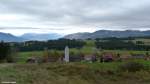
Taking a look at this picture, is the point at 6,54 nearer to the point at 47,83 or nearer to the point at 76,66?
the point at 76,66

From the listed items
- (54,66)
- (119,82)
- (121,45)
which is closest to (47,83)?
(54,66)

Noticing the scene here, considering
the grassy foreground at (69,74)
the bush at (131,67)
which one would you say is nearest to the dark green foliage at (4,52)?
the grassy foreground at (69,74)

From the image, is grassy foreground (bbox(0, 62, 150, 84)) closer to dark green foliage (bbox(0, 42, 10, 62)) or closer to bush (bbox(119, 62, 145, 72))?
bush (bbox(119, 62, 145, 72))

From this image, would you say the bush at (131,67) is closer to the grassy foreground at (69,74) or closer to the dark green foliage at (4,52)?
the grassy foreground at (69,74)

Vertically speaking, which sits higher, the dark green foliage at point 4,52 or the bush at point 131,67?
the dark green foliage at point 4,52

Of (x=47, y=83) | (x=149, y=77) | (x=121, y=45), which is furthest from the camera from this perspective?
(x=121, y=45)

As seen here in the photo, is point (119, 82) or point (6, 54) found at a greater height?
point (6, 54)

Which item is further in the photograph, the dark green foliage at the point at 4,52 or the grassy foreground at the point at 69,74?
the dark green foliage at the point at 4,52

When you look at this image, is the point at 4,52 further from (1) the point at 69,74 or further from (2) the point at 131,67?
(2) the point at 131,67

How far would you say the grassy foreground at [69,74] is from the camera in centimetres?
2289

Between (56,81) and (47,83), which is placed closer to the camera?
(47,83)

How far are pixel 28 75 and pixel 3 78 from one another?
247cm

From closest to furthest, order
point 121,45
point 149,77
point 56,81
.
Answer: point 56,81 → point 149,77 → point 121,45

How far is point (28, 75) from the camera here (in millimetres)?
23297
